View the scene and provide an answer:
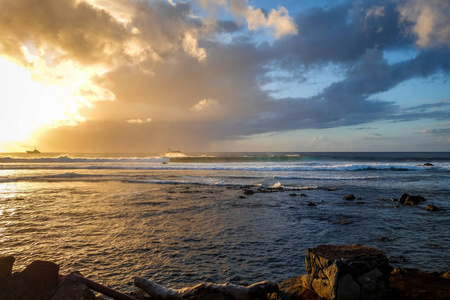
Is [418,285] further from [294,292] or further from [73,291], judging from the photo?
[73,291]

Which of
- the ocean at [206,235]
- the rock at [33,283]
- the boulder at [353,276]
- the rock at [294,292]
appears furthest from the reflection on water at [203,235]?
the boulder at [353,276]

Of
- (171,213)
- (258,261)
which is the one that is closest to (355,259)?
(258,261)

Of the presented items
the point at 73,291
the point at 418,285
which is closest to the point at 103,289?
the point at 73,291

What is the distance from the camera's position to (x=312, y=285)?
4.30 meters

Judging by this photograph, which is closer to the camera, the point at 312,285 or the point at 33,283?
the point at 33,283

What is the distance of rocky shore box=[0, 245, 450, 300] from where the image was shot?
12.7ft

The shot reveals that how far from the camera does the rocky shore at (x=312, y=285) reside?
12.7 feet

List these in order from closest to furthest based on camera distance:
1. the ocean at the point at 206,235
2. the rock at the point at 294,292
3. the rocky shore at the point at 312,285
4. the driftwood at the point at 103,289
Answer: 1. the driftwood at the point at 103,289
2. the rocky shore at the point at 312,285
3. the rock at the point at 294,292
4. the ocean at the point at 206,235

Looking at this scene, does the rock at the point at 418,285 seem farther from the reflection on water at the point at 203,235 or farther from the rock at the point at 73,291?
the rock at the point at 73,291

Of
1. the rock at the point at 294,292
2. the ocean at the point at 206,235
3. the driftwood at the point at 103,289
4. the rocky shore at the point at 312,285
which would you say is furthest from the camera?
the ocean at the point at 206,235

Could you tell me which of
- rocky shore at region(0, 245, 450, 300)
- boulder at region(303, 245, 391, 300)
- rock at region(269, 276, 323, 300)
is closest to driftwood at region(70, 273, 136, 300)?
rocky shore at region(0, 245, 450, 300)

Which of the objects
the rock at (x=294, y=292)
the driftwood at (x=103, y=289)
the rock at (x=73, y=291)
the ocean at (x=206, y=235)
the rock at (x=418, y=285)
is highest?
the driftwood at (x=103, y=289)

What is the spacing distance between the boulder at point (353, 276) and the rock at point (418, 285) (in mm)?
433

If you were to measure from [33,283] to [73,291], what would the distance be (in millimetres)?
720
